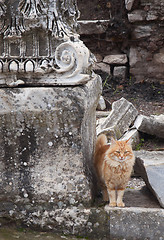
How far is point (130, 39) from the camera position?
9.46 metres

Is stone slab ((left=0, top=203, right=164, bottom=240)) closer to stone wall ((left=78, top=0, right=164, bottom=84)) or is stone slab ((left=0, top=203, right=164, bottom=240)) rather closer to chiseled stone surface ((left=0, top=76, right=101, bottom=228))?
chiseled stone surface ((left=0, top=76, right=101, bottom=228))

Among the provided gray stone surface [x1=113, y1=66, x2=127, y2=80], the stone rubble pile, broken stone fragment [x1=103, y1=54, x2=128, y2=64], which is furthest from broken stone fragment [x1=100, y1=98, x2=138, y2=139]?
broken stone fragment [x1=103, y1=54, x2=128, y2=64]

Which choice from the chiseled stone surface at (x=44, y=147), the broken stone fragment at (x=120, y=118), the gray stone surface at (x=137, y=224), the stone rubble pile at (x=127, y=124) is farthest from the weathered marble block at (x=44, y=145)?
the broken stone fragment at (x=120, y=118)

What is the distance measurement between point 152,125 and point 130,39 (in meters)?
4.23

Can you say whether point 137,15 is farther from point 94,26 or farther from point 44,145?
point 44,145

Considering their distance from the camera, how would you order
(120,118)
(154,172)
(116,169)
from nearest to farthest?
(116,169), (154,172), (120,118)

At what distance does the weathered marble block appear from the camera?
2.76 meters

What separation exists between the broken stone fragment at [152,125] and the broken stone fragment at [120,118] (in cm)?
26

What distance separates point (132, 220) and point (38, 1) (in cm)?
194

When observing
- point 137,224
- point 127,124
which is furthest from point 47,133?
point 127,124

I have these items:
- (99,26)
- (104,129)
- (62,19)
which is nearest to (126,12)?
(99,26)

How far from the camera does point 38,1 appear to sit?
2820 millimetres

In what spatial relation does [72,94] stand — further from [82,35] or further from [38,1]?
[82,35]

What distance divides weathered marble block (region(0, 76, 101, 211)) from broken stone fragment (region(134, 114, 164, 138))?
320cm
